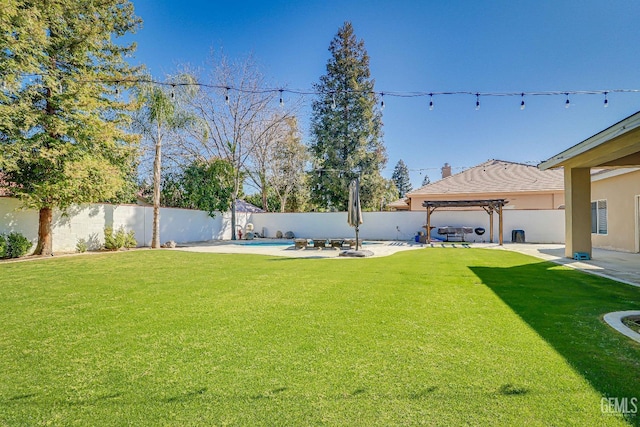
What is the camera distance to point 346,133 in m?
23.9

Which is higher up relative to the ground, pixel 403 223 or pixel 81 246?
pixel 403 223

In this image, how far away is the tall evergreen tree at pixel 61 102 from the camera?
8797 millimetres

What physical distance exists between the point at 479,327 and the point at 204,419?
2.93m

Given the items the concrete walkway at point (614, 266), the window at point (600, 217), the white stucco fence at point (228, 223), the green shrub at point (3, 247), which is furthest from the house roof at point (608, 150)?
the green shrub at point (3, 247)

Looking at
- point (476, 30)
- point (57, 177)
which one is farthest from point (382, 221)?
point (57, 177)

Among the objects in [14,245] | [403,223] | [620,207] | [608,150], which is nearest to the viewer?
[608,150]

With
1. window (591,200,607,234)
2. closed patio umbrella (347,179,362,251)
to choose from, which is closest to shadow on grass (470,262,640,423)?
closed patio umbrella (347,179,362,251)

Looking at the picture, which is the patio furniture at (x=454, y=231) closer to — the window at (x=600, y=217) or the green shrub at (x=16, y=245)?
the window at (x=600, y=217)

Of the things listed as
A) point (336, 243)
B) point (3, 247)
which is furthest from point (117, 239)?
point (336, 243)

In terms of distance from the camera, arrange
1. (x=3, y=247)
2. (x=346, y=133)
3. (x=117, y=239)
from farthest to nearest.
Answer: (x=346, y=133) → (x=117, y=239) → (x=3, y=247)

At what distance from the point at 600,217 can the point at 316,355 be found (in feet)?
47.6

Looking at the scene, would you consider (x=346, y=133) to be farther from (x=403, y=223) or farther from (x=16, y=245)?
(x=16, y=245)

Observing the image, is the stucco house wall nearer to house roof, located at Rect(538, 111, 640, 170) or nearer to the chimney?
house roof, located at Rect(538, 111, 640, 170)

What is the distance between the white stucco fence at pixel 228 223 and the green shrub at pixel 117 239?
45 cm
